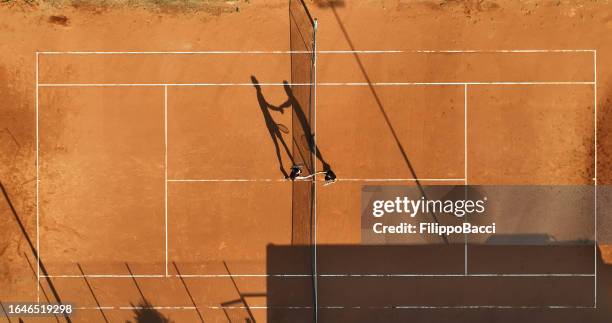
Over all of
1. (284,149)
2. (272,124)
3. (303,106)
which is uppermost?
(303,106)

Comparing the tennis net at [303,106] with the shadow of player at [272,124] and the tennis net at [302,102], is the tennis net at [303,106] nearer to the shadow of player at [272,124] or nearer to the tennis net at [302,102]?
the tennis net at [302,102]

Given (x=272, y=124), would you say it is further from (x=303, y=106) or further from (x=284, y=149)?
(x=303, y=106)

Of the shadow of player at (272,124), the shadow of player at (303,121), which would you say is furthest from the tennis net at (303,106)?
the shadow of player at (272,124)

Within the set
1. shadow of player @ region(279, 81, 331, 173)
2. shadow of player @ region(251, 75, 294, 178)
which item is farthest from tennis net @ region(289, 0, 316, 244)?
shadow of player @ region(251, 75, 294, 178)

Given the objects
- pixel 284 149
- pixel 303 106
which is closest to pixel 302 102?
pixel 303 106

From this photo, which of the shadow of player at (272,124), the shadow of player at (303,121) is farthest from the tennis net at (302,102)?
the shadow of player at (272,124)

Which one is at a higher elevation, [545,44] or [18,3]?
[18,3]

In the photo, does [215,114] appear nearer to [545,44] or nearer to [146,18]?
[146,18]

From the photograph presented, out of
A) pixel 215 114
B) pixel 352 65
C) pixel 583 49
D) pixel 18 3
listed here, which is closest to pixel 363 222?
pixel 352 65
